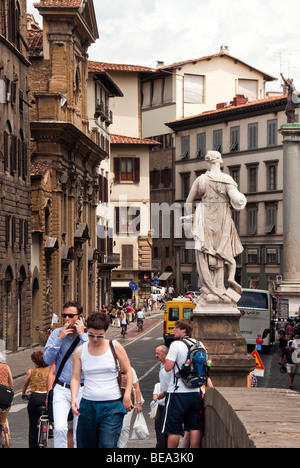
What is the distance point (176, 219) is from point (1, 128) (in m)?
60.9

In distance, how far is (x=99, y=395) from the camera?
10.4m

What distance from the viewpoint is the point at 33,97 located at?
179ft

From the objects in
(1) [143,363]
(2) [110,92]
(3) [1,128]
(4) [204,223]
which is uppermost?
(2) [110,92]

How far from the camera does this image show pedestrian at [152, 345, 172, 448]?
12758 millimetres

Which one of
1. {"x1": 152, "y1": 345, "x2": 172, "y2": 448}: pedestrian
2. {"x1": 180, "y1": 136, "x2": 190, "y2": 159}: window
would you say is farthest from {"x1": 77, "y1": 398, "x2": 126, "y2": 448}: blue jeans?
{"x1": 180, "y1": 136, "x2": 190, "y2": 159}: window

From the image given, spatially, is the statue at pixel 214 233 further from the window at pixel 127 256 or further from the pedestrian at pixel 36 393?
the window at pixel 127 256

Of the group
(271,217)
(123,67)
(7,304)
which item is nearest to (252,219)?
(271,217)

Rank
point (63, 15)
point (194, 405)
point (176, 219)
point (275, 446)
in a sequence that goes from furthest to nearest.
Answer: point (176, 219), point (63, 15), point (194, 405), point (275, 446)

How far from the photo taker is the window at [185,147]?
9862 cm

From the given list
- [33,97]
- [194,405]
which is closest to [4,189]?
[33,97]

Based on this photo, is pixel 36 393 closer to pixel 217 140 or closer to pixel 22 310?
pixel 22 310

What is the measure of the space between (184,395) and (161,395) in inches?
36.6

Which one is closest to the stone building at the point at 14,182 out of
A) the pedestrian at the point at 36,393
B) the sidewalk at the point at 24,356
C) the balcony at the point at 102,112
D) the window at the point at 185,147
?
the sidewalk at the point at 24,356

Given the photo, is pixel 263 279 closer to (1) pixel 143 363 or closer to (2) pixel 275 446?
(1) pixel 143 363
